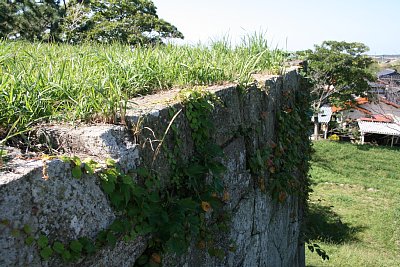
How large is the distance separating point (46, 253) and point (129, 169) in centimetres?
42

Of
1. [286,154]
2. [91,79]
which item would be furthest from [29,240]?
[286,154]

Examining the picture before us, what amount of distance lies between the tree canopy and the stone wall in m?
3.41

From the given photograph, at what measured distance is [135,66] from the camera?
242cm

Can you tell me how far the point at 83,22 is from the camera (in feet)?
34.7

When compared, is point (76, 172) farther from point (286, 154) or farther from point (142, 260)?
point (286, 154)

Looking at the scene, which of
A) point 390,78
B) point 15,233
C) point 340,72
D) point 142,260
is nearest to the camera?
point 15,233

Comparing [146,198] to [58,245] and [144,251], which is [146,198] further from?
[58,245]

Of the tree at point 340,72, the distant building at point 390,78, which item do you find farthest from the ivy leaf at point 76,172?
the tree at point 340,72

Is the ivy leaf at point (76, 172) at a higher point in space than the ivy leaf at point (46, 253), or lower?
higher

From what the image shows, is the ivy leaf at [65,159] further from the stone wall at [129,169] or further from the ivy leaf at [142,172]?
the ivy leaf at [142,172]

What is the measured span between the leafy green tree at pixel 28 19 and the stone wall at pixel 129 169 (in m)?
6.55

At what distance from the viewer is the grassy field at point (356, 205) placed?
27.0ft

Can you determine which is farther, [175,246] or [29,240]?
[175,246]

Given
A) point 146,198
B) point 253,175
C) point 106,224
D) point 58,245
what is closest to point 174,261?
point 146,198
